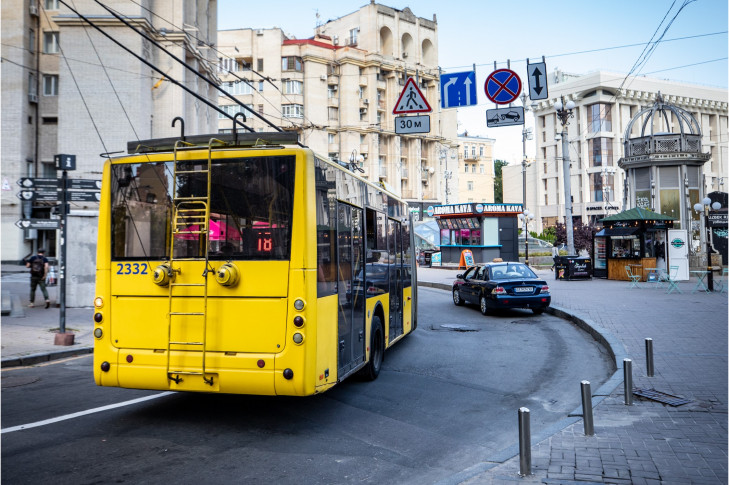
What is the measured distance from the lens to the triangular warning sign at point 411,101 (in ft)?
47.5

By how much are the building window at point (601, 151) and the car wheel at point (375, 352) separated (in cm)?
7641

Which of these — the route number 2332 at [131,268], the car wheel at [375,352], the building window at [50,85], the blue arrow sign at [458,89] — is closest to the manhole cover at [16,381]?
the route number 2332 at [131,268]

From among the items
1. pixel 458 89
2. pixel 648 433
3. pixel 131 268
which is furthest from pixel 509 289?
pixel 131 268

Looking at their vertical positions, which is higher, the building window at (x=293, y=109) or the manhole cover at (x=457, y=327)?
the building window at (x=293, y=109)

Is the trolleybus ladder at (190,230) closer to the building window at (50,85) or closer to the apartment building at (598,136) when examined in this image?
the building window at (50,85)

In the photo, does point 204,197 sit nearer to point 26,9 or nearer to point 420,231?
point 26,9

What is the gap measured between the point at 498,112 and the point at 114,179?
10.3 metres

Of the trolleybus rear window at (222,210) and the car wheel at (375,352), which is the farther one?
the car wheel at (375,352)

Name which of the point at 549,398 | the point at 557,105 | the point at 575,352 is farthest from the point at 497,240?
the point at 549,398

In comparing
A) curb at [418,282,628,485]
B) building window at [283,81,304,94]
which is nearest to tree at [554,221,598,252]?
building window at [283,81,304,94]

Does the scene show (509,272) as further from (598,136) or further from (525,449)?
(598,136)

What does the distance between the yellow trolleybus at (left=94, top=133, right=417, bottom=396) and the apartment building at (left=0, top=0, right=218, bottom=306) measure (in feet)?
84.0

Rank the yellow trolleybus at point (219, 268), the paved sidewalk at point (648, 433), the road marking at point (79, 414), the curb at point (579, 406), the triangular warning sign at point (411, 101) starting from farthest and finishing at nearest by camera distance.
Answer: the triangular warning sign at point (411, 101)
the road marking at point (79, 414)
the yellow trolleybus at point (219, 268)
the curb at point (579, 406)
the paved sidewalk at point (648, 433)

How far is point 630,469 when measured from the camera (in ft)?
16.7
